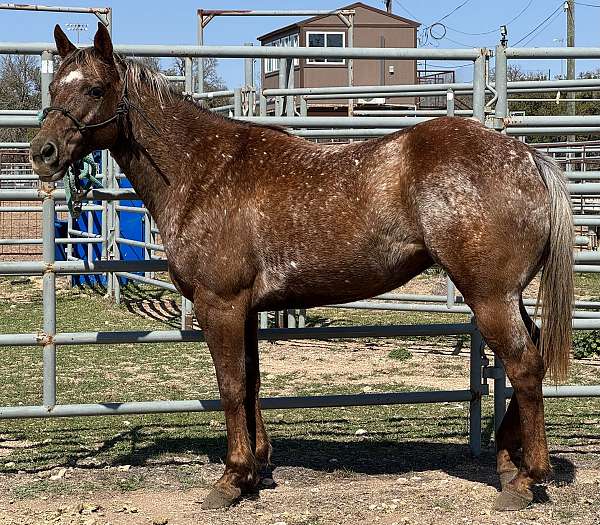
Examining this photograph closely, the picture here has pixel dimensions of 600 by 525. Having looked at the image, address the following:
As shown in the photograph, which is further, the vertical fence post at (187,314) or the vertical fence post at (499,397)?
the vertical fence post at (187,314)

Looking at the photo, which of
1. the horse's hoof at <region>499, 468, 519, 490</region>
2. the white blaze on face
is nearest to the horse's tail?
the horse's hoof at <region>499, 468, 519, 490</region>

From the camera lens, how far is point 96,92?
4.13 meters

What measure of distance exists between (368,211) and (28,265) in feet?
5.99

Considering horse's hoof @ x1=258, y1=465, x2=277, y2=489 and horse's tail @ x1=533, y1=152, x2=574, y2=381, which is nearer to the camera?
horse's tail @ x1=533, y1=152, x2=574, y2=381

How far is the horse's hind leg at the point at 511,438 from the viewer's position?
4.23 m

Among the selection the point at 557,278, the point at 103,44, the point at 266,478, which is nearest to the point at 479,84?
the point at 557,278

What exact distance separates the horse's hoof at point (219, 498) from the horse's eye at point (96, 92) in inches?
75.3

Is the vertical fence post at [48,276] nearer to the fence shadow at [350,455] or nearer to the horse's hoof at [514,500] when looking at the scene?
the fence shadow at [350,455]

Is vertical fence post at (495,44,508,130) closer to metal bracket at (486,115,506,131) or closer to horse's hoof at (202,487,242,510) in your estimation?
metal bracket at (486,115,506,131)

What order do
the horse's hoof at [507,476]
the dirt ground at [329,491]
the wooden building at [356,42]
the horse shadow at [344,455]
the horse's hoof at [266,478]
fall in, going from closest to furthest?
1. the dirt ground at [329,491]
2. the horse's hoof at [507,476]
3. the horse's hoof at [266,478]
4. the horse shadow at [344,455]
5. the wooden building at [356,42]

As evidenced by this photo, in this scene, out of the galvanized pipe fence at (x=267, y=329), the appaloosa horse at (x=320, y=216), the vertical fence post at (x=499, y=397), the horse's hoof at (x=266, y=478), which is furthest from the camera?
the vertical fence post at (x=499, y=397)

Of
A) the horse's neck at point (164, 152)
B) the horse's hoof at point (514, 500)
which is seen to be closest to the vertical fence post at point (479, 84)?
the horse's neck at point (164, 152)

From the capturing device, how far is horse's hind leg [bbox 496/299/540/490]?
13.9 feet

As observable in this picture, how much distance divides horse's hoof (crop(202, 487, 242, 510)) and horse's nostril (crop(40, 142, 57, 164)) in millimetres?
1694
